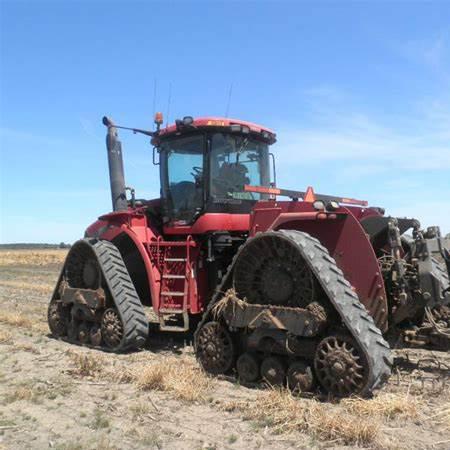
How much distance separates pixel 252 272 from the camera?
600cm

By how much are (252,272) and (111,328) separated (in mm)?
2812

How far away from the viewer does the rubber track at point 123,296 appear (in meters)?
7.72

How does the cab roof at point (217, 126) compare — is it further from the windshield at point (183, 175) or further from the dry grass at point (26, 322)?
the dry grass at point (26, 322)

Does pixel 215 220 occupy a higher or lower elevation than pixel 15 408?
higher

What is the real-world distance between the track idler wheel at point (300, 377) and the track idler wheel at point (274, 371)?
134 millimetres

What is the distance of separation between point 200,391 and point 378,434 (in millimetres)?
1892

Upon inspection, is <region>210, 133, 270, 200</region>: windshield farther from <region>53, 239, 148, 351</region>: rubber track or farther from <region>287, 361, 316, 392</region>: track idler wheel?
<region>287, 361, 316, 392</region>: track idler wheel

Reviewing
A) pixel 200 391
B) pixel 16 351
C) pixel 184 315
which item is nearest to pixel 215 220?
pixel 184 315

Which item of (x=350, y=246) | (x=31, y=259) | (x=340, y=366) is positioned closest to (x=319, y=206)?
(x=350, y=246)

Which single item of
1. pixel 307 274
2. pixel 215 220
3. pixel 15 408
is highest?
pixel 215 220

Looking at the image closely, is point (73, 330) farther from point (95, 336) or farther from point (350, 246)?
point (350, 246)

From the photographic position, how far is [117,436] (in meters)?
4.34

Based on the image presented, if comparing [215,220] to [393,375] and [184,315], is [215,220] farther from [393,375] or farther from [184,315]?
[393,375]

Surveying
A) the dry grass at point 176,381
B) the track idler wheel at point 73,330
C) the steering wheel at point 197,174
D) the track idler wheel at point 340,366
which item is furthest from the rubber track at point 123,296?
the track idler wheel at point 340,366
